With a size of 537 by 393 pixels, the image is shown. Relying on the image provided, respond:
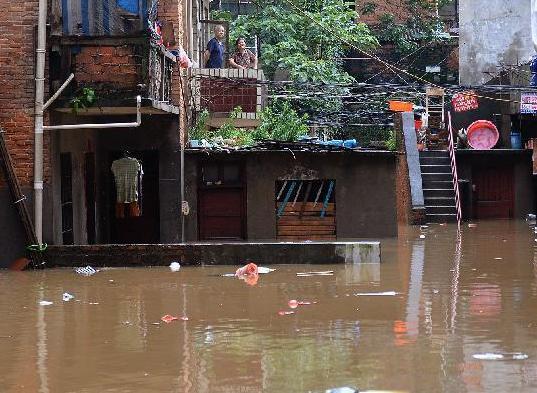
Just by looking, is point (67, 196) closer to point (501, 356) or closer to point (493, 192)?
point (501, 356)

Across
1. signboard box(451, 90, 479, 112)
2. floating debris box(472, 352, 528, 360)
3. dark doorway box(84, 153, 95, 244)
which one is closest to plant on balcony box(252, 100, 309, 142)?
signboard box(451, 90, 479, 112)

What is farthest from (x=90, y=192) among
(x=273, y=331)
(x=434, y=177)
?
(x=434, y=177)

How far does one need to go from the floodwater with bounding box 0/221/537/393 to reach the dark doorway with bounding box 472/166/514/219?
17961mm

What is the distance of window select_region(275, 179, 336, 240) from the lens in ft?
83.9

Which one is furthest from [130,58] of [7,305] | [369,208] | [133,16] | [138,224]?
[369,208]

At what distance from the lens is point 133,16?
18.5 metres

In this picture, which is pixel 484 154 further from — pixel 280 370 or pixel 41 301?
pixel 280 370

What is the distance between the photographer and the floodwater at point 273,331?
8.85 m

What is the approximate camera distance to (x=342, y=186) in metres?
25.8

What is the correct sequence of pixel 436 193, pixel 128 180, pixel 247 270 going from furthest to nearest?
pixel 436 193, pixel 128 180, pixel 247 270

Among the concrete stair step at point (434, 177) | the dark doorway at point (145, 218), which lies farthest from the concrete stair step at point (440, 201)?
the dark doorway at point (145, 218)

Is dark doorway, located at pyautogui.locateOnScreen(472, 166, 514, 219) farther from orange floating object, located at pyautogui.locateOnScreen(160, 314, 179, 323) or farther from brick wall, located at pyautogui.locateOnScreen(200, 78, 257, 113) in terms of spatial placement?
orange floating object, located at pyautogui.locateOnScreen(160, 314, 179, 323)

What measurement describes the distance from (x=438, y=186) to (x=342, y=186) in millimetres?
8968

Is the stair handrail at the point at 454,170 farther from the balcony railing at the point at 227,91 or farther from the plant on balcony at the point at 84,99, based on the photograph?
the plant on balcony at the point at 84,99
